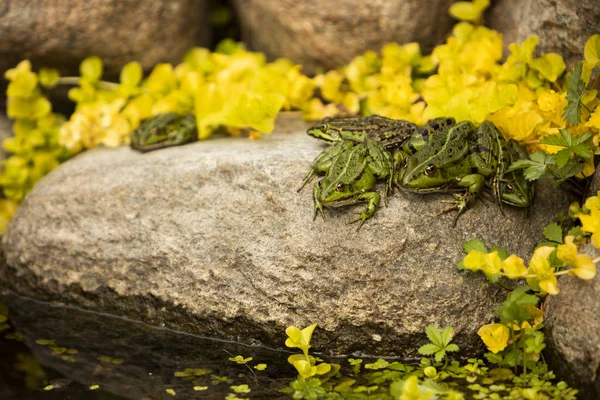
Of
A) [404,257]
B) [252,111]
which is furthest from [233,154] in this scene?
[404,257]

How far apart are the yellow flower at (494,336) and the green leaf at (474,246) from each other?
0.34m

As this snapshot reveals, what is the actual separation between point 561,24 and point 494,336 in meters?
1.63

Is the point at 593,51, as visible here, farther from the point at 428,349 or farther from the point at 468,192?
the point at 428,349

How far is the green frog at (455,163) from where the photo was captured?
3.27 metres

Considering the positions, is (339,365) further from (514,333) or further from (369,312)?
(514,333)

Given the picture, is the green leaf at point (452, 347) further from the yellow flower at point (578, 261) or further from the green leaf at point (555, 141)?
the green leaf at point (555, 141)

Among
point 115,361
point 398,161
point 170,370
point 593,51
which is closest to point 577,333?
point 398,161

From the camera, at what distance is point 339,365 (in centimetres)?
321

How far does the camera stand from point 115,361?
3.36 meters

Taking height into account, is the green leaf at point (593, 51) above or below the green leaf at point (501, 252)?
above

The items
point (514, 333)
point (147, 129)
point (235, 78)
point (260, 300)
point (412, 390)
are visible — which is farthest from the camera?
point (235, 78)

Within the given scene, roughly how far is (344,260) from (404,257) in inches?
11.0

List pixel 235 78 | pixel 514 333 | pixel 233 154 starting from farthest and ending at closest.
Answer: pixel 235 78, pixel 233 154, pixel 514 333

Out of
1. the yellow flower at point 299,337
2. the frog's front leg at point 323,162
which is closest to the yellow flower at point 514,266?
→ the yellow flower at point 299,337
